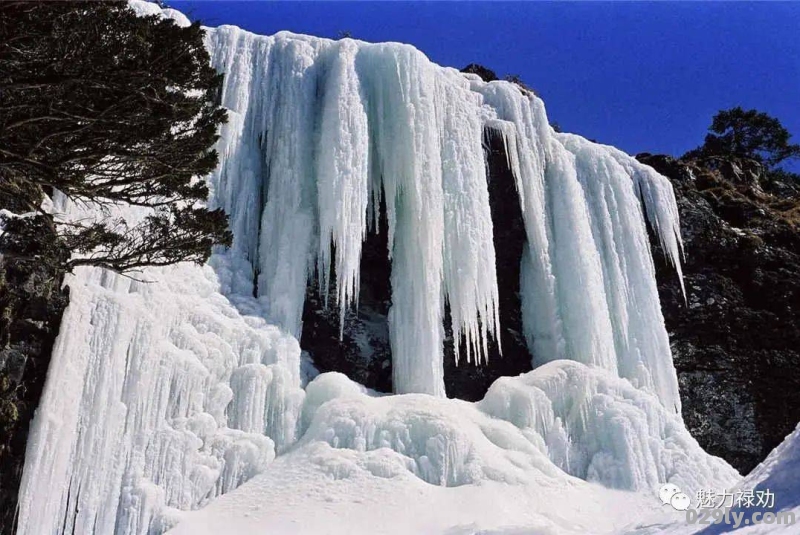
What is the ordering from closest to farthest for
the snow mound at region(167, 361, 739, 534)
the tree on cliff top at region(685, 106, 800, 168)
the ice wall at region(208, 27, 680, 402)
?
the snow mound at region(167, 361, 739, 534) → the ice wall at region(208, 27, 680, 402) → the tree on cliff top at region(685, 106, 800, 168)

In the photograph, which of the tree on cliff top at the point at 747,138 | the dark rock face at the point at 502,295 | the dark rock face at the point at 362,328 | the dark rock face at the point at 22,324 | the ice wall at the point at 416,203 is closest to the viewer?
the dark rock face at the point at 22,324

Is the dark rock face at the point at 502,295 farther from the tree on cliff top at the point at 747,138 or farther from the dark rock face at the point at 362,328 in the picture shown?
the tree on cliff top at the point at 747,138

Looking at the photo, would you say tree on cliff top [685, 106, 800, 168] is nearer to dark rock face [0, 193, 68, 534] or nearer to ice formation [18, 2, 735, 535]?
ice formation [18, 2, 735, 535]

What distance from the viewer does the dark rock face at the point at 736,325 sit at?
52.6 ft

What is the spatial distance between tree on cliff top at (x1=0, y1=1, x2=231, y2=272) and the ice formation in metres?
1.98

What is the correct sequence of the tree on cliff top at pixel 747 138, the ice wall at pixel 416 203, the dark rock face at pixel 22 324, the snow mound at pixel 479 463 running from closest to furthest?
the dark rock face at pixel 22 324
the snow mound at pixel 479 463
the ice wall at pixel 416 203
the tree on cliff top at pixel 747 138

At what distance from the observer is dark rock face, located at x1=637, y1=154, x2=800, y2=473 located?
16.0 m

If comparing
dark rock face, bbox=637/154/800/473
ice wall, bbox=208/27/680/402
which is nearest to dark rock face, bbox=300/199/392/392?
ice wall, bbox=208/27/680/402

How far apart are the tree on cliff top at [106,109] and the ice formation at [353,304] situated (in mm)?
1985

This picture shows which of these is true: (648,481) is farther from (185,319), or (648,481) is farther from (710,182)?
(710,182)

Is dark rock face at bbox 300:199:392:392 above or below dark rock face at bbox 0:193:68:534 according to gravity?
above

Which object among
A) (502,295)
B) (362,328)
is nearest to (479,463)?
(362,328)

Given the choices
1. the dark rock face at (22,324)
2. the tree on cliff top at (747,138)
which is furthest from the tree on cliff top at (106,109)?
the tree on cliff top at (747,138)

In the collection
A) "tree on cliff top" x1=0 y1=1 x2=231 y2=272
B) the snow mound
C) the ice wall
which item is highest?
the ice wall
